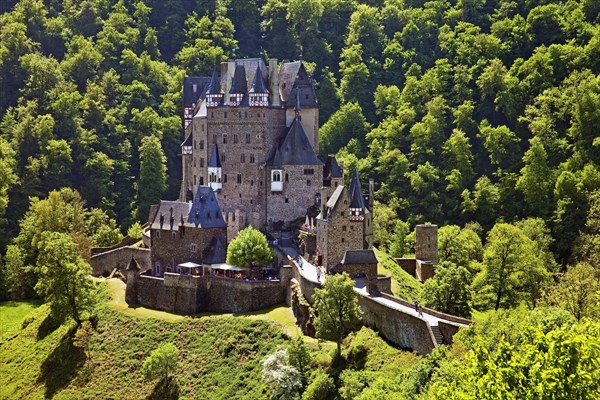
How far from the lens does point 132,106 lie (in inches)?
4400

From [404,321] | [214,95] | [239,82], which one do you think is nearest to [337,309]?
[404,321]

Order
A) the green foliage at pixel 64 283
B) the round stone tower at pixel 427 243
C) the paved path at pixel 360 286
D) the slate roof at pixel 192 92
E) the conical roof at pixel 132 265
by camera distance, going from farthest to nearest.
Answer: the slate roof at pixel 192 92, the round stone tower at pixel 427 243, the conical roof at pixel 132 265, the green foliage at pixel 64 283, the paved path at pixel 360 286

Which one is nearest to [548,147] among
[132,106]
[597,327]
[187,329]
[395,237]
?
[395,237]

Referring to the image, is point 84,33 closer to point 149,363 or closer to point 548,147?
point 548,147

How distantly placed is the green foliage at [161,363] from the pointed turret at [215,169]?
754 inches

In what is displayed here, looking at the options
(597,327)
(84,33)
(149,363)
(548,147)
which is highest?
(84,33)

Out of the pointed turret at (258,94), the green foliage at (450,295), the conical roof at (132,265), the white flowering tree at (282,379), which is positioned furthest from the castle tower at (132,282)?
the green foliage at (450,295)

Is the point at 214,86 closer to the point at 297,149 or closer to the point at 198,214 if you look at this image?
the point at 297,149

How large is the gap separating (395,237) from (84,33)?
214 ft

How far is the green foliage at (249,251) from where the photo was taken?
63.8 meters

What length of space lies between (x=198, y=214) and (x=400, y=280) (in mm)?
16793

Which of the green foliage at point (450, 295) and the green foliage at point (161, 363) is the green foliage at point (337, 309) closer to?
the green foliage at point (450, 295)

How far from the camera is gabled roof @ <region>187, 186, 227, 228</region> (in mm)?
67875

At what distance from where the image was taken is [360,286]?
57.3 meters
